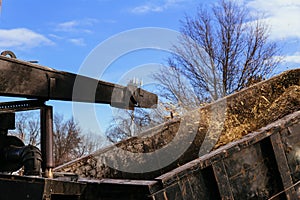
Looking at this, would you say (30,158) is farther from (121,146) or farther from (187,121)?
(187,121)

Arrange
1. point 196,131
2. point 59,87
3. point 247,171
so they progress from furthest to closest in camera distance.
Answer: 1. point 196,131
2. point 59,87
3. point 247,171

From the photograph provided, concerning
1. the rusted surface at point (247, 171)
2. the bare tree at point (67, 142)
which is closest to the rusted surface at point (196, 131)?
the rusted surface at point (247, 171)

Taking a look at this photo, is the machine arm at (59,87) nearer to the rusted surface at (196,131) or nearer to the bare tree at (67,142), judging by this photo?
the rusted surface at (196,131)

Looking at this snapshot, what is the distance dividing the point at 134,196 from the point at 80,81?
1925 mm

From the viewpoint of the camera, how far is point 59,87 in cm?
426

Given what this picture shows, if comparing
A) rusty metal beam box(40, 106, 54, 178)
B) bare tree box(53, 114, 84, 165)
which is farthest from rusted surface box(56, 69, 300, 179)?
bare tree box(53, 114, 84, 165)

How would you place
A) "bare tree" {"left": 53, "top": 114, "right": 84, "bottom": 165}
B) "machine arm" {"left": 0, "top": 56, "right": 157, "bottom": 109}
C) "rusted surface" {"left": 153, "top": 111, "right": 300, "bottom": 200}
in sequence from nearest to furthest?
1. "rusted surface" {"left": 153, "top": 111, "right": 300, "bottom": 200}
2. "machine arm" {"left": 0, "top": 56, "right": 157, "bottom": 109}
3. "bare tree" {"left": 53, "top": 114, "right": 84, "bottom": 165}

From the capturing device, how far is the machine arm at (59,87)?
3711mm

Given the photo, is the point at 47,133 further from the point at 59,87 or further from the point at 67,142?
the point at 67,142

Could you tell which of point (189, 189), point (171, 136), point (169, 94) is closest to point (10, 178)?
point (189, 189)

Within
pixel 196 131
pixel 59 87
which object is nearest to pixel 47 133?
pixel 59 87

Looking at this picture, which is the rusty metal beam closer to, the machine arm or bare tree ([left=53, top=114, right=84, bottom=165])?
the machine arm

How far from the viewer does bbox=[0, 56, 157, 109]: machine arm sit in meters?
3.71

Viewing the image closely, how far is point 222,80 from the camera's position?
15078mm
